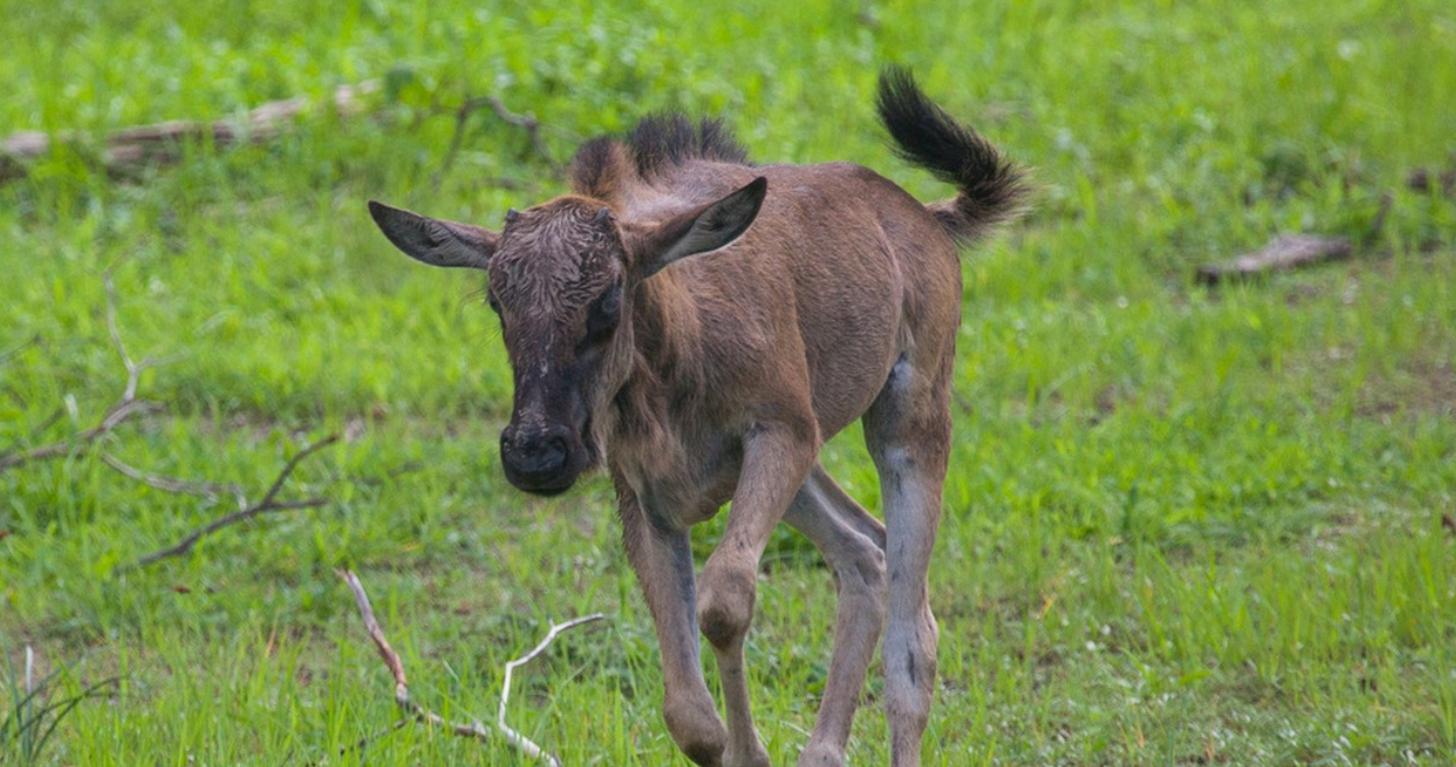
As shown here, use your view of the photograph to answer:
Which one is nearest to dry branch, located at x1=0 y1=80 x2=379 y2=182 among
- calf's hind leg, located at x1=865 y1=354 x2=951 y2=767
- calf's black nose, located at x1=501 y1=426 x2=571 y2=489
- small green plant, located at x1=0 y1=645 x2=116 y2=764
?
small green plant, located at x1=0 y1=645 x2=116 y2=764

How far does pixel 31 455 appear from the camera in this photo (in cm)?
813

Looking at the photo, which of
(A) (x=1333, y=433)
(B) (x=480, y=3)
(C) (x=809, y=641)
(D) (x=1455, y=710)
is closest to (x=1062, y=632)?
(C) (x=809, y=641)

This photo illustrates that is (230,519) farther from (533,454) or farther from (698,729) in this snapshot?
(533,454)

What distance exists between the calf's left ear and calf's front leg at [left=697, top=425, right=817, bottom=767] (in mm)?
593

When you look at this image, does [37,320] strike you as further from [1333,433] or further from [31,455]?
[1333,433]

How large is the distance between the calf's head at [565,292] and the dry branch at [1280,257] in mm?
6463

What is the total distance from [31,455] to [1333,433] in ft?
17.9

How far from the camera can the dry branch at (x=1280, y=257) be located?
1073 centimetres

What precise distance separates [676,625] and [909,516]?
94 centimetres

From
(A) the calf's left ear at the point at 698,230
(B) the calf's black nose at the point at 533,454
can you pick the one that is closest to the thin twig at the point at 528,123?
(A) the calf's left ear at the point at 698,230

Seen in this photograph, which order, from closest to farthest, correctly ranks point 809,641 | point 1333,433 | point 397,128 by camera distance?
point 809,641 → point 1333,433 → point 397,128

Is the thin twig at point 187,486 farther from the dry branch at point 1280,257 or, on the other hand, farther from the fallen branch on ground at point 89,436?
the dry branch at point 1280,257

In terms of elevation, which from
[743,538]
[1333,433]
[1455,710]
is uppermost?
[743,538]

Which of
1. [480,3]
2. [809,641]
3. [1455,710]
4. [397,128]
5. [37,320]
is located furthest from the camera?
[480,3]
